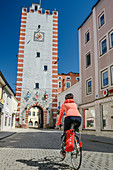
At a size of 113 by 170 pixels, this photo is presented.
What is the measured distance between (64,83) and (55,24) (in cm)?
1636

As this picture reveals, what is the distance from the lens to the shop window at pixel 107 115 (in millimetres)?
17328

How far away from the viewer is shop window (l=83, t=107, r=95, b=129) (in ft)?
68.8

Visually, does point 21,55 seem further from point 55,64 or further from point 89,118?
point 89,118

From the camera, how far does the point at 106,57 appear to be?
62.4 ft

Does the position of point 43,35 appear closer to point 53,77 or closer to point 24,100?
point 53,77

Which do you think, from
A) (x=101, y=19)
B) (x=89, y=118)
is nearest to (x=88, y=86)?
(x=89, y=118)

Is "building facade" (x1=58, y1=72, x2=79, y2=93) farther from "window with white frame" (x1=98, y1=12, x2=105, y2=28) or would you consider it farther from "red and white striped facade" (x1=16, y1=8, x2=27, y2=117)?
"window with white frame" (x1=98, y1=12, x2=105, y2=28)

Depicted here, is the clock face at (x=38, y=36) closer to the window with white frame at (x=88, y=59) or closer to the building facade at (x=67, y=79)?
the building facade at (x=67, y=79)

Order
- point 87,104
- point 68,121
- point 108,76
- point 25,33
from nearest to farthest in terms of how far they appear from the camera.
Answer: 1. point 68,121
2. point 108,76
3. point 87,104
4. point 25,33

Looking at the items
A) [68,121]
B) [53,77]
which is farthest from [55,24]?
[68,121]

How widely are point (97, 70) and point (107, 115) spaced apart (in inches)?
199

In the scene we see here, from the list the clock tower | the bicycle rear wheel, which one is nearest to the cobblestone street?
the bicycle rear wheel

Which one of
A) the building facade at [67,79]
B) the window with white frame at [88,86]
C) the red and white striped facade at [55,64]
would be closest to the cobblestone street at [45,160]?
the window with white frame at [88,86]

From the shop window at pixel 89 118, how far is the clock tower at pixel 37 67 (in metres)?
20.2
